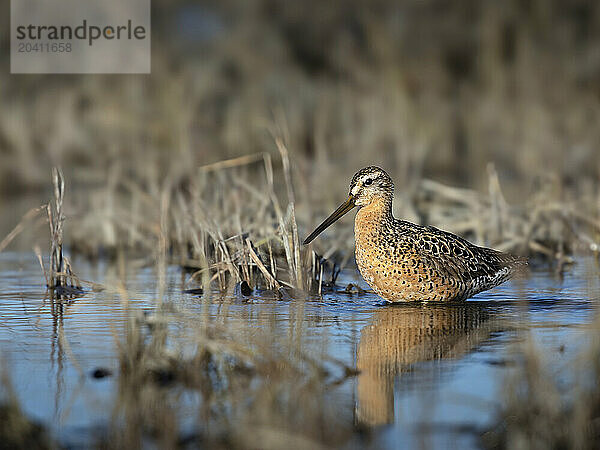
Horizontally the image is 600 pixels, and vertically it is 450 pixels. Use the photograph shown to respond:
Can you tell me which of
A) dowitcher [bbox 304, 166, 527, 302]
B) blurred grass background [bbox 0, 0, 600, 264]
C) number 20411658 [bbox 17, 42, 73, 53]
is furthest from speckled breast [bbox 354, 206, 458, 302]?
number 20411658 [bbox 17, 42, 73, 53]

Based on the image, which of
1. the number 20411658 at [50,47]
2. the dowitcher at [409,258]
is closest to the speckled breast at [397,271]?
the dowitcher at [409,258]

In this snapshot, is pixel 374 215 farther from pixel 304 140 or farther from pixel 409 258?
pixel 304 140

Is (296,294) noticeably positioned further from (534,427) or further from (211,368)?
(534,427)

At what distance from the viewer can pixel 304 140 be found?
44.2ft

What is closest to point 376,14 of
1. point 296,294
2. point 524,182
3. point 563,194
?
point 524,182

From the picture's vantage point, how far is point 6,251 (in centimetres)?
927

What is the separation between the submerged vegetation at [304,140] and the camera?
731 centimetres

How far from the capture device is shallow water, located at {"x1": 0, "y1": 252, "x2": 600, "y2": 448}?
3.94 meters
